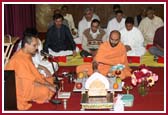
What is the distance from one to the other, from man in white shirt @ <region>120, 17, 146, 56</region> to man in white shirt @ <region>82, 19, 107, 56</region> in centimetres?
42

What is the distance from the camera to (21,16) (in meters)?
7.13

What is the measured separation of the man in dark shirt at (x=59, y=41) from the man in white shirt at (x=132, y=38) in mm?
854

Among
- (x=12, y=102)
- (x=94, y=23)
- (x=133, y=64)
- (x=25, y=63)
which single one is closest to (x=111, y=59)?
(x=133, y=64)

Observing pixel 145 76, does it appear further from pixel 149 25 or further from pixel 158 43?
pixel 149 25

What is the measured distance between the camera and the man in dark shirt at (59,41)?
6.68 metres

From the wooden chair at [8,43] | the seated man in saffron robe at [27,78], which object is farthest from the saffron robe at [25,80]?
the wooden chair at [8,43]

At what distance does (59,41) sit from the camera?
22.3 feet

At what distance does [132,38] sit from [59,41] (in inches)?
46.4

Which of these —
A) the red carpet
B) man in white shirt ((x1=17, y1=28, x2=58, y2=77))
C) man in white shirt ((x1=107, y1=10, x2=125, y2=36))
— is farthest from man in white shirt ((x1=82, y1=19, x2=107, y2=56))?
the red carpet

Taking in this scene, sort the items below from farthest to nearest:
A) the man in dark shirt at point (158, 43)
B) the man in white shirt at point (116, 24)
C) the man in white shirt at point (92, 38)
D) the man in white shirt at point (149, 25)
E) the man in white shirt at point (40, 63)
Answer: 1. the man in white shirt at point (149, 25)
2. the man in white shirt at point (116, 24)
3. the man in white shirt at point (92, 38)
4. the man in dark shirt at point (158, 43)
5. the man in white shirt at point (40, 63)

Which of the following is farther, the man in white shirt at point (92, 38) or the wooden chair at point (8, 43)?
the man in white shirt at point (92, 38)

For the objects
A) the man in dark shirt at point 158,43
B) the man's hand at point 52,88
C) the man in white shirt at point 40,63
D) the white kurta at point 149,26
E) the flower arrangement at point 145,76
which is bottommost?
the man's hand at point 52,88

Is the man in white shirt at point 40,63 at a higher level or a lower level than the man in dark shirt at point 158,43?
lower

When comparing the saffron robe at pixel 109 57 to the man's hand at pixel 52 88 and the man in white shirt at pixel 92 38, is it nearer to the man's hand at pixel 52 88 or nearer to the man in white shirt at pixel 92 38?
the man in white shirt at pixel 92 38
